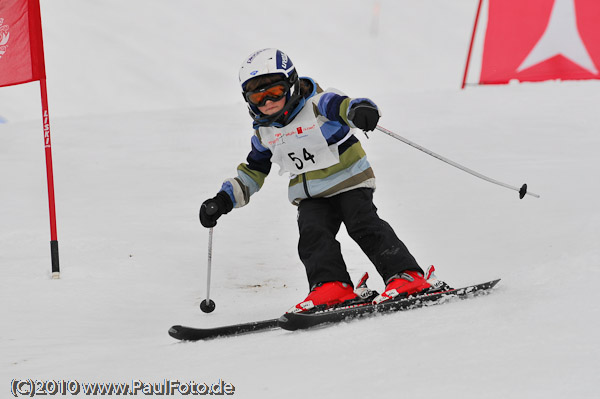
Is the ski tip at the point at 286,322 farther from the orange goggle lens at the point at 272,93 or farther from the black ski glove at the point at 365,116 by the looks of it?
the orange goggle lens at the point at 272,93

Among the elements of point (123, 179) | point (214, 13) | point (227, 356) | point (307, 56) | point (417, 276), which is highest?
point (214, 13)

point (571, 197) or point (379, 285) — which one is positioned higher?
point (571, 197)

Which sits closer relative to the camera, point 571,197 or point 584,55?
point 571,197

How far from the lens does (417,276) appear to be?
12.0 ft

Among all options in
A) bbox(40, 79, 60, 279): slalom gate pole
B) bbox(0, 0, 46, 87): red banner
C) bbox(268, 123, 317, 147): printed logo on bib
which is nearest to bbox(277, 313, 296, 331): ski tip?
bbox(268, 123, 317, 147): printed logo on bib

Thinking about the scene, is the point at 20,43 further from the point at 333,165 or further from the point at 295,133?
the point at 333,165

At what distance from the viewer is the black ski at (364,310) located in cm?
320

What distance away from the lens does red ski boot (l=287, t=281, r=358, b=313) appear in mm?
3596

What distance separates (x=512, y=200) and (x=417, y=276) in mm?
2629

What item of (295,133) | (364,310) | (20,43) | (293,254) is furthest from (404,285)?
(20,43)

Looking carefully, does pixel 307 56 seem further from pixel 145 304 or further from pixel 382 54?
pixel 145 304

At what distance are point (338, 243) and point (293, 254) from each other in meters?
1.89

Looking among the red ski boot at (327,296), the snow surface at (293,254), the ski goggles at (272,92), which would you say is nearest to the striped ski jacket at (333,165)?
the ski goggles at (272,92)

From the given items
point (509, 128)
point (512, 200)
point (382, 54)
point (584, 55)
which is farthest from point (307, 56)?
point (512, 200)
